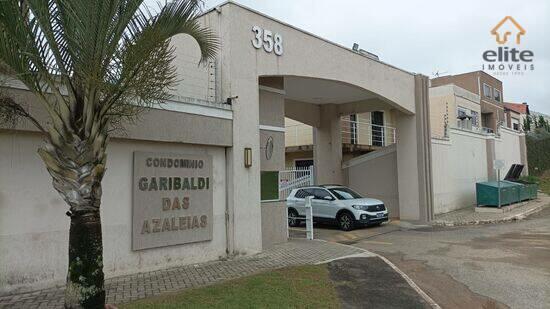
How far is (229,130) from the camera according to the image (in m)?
10.8

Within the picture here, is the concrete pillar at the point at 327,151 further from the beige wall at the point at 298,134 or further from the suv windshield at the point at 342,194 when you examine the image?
the beige wall at the point at 298,134

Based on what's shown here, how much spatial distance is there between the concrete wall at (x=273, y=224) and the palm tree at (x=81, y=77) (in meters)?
7.14

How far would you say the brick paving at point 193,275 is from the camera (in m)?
7.02

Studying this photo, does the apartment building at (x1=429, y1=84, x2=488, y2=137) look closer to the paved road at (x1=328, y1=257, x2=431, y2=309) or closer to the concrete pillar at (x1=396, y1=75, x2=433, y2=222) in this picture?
the concrete pillar at (x1=396, y1=75, x2=433, y2=222)

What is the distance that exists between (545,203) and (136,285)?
962 inches

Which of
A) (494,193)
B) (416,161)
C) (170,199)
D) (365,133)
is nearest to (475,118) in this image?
(365,133)

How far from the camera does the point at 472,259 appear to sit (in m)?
11.1

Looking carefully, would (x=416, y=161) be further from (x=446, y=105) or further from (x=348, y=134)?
(x=446, y=105)

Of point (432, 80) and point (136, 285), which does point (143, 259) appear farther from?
point (432, 80)

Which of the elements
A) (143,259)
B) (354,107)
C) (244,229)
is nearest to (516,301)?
(244,229)

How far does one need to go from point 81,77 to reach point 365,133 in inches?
965

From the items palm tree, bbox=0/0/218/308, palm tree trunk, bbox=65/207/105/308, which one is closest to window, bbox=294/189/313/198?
palm tree, bbox=0/0/218/308

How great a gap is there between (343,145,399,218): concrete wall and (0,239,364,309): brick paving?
28.8 ft

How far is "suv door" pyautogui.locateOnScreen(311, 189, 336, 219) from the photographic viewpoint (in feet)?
56.9
